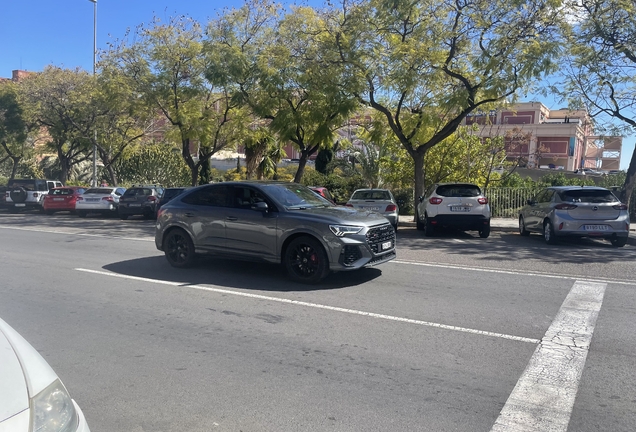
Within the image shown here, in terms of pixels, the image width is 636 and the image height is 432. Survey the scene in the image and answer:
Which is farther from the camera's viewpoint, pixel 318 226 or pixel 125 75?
pixel 125 75

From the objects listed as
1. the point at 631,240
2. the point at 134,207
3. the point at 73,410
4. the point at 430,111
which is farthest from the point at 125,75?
the point at 73,410

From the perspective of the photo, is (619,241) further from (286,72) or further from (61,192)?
(61,192)

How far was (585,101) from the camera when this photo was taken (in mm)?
17562

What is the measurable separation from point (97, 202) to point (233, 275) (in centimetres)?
1722

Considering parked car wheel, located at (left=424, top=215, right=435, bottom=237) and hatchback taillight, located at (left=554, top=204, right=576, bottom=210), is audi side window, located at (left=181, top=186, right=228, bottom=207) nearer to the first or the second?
parked car wheel, located at (left=424, top=215, right=435, bottom=237)

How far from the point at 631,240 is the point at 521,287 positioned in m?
8.05

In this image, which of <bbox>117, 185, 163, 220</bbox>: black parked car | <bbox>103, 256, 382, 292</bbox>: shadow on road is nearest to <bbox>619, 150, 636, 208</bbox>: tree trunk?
<bbox>103, 256, 382, 292</bbox>: shadow on road

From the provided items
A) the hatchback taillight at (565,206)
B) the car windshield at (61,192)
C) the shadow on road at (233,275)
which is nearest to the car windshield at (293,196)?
the shadow on road at (233,275)

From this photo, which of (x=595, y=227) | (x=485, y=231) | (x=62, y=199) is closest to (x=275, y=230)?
(x=595, y=227)

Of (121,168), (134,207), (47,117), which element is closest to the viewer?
(134,207)

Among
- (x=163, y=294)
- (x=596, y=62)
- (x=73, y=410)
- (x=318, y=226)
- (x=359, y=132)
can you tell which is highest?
(x=596, y=62)

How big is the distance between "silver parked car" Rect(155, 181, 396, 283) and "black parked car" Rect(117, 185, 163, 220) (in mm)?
12994

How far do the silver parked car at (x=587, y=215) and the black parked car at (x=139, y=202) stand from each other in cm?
1556

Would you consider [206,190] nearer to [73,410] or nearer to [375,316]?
[375,316]
